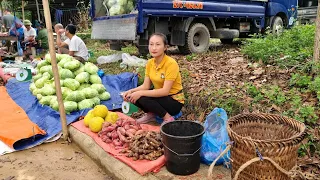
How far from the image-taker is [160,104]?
12.1 feet

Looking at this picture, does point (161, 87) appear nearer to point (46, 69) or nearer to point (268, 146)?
point (268, 146)

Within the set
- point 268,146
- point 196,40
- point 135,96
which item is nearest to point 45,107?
point 135,96

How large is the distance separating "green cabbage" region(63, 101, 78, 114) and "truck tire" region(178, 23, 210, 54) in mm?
4433

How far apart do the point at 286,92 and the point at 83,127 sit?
279 centimetres

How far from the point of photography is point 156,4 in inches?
271

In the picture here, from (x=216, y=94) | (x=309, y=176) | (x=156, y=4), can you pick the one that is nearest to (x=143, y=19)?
(x=156, y=4)

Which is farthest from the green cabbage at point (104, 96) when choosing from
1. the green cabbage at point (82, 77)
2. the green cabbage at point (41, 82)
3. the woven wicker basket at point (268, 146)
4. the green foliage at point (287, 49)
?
the woven wicker basket at point (268, 146)

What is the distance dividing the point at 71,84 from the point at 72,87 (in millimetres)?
55

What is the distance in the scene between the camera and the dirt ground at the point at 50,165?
3.07 m

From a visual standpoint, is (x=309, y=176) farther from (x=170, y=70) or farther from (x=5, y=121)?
(x=5, y=121)

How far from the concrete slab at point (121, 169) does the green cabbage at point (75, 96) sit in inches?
43.0

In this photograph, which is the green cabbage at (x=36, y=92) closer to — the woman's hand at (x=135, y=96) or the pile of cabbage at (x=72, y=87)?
the pile of cabbage at (x=72, y=87)

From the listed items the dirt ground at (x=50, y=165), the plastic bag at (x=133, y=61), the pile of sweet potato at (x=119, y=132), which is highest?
the plastic bag at (x=133, y=61)

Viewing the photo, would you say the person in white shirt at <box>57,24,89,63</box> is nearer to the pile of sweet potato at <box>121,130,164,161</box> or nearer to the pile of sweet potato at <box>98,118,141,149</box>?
the pile of sweet potato at <box>98,118,141,149</box>
